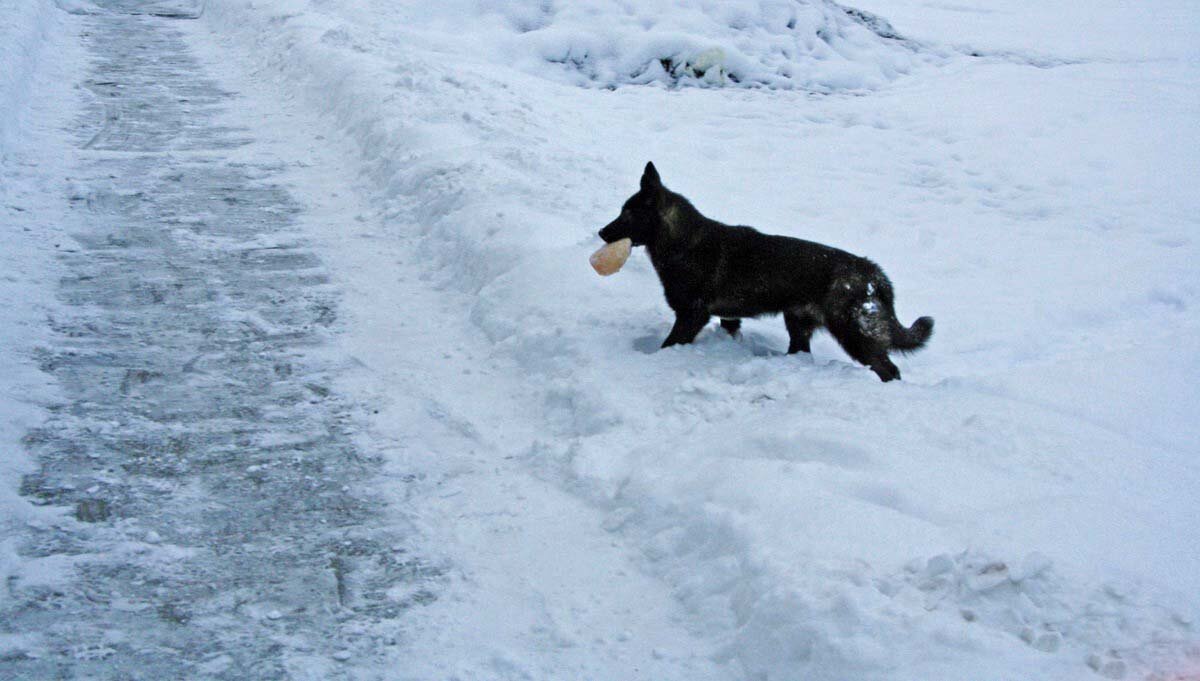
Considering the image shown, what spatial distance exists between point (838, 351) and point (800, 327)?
3.08 ft

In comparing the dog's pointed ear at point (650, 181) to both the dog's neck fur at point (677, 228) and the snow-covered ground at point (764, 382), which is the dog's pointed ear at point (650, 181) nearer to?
the dog's neck fur at point (677, 228)

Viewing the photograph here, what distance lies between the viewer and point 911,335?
5.64m

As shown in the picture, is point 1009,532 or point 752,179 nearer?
point 1009,532

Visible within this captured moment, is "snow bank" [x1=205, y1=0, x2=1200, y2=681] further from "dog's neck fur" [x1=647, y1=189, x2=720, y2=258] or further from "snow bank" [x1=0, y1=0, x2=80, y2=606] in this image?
"snow bank" [x1=0, y1=0, x2=80, y2=606]

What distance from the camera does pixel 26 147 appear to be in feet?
31.2

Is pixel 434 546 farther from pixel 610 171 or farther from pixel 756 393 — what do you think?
pixel 610 171

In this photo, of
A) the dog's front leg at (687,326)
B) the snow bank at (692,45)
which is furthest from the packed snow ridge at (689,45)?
the dog's front leg at (687,326)

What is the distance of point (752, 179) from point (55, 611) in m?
8.65

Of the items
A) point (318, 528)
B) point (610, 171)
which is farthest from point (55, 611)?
point (610, 171)

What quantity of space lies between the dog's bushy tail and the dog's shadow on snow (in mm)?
683

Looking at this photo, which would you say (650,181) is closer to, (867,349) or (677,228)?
(677,228)

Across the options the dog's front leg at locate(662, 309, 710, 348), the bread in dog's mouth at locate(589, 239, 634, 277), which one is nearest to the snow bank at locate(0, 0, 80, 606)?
the bread in dog's mouth at locate(589, 239, 634, 277)

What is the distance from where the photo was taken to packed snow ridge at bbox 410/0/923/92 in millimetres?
15062

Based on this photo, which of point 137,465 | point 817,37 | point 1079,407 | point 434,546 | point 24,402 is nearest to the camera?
point 434,546
